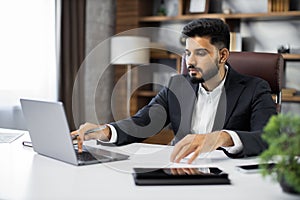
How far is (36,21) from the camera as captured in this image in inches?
148

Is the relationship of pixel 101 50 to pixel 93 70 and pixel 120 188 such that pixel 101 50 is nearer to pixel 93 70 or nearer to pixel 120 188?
pixel 93 70

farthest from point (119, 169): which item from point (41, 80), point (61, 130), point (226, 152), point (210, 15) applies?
point (210, 15)

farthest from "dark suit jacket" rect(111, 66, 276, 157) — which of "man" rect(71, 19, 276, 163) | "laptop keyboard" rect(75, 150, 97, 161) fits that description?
"laptop keyboard" rect(75, 150, 97, 161)

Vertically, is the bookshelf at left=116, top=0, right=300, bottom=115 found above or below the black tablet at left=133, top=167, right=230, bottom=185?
above

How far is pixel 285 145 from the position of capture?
1.02 metres

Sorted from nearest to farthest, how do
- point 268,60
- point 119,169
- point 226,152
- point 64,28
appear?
point 119,169 < point 226,152 < point 268,60 < point 64,28

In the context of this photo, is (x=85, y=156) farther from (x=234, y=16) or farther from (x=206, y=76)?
(x=234, y=16)

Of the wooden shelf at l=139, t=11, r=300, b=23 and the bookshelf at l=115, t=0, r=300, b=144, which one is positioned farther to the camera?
the bookshelf at l=115, t=0, r=300, b=144

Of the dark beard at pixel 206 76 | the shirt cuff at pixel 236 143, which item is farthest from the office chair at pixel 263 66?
the shirt cuff at pixel 236 143

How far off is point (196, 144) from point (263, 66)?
2.92 feet

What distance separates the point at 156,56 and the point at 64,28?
904mm

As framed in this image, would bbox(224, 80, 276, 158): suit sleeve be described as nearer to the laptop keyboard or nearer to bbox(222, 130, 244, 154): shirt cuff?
bbox(222, 130, 244, 154): shirt cuff

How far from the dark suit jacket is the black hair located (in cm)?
18

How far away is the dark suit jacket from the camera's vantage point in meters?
1.96
